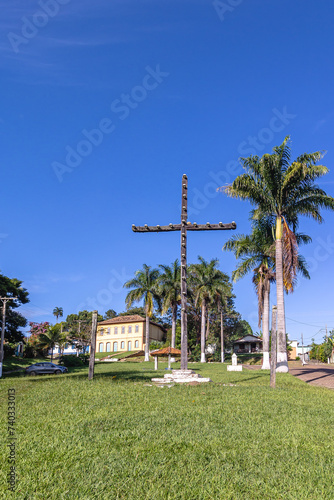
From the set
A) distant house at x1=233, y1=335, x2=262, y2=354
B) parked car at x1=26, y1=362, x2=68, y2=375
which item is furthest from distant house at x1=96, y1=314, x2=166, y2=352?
parked car at x1=26, y1=362, x2=68, y2=375

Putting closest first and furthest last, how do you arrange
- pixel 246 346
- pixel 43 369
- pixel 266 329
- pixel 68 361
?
pixel 266 329 < pixel 43 369 < pixel 68 361 < pixel 246 346

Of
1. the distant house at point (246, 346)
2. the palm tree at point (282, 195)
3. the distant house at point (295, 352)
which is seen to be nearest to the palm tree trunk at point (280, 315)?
the palm tree at point (282, 195)

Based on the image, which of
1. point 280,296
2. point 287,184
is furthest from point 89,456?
point 287,184

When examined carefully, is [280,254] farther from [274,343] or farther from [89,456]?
[89,456]

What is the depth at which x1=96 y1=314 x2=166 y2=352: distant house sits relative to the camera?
74625 millimetres

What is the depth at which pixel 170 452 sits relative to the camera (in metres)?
5.34

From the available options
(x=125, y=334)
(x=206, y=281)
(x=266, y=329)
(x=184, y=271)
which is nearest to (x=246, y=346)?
(x=125, y=334)

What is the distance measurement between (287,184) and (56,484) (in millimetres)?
22617

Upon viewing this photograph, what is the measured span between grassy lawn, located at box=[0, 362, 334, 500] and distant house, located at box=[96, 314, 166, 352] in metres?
65.9

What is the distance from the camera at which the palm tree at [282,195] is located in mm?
23641

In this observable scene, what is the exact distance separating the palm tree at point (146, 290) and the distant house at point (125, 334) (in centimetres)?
2466

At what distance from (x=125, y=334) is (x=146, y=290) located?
29907 millimetres

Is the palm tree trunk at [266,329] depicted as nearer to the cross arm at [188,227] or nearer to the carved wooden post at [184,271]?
the carved wooden post at [184,271]

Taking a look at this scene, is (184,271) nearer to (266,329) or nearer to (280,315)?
(280,315)
